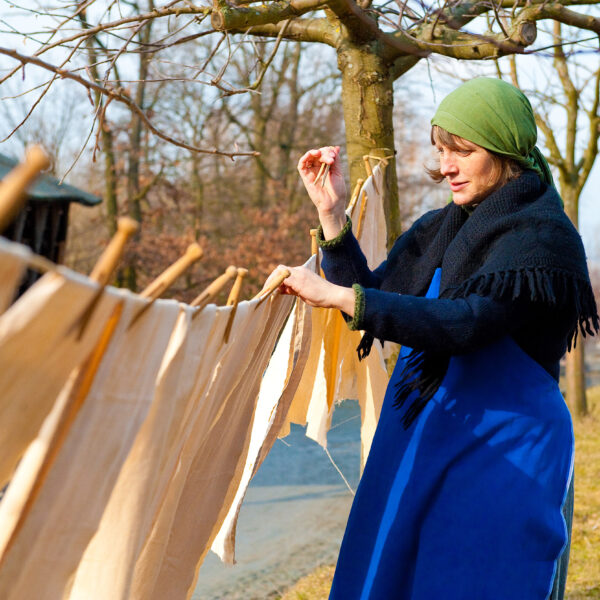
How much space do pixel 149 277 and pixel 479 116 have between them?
13.3 metres

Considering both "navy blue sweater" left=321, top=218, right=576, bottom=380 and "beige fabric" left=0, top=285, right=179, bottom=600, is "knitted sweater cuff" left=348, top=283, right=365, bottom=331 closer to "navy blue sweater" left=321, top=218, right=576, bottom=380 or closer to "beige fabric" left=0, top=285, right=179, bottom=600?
"navy blue sweater" left=321, top=218, right=576, bottom=380

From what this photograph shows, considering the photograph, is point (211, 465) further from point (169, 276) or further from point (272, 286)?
point (169, 276)

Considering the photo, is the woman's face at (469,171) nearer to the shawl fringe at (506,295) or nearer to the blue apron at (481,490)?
the shawl fringe at (506,295)

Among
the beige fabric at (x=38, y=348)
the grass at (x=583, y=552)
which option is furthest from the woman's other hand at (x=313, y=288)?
the grass at (x=583, y=552)

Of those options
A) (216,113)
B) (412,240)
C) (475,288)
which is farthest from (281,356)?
(216,113)

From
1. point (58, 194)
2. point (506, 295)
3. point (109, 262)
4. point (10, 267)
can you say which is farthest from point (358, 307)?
point (58, 194)

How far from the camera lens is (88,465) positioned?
122 cm

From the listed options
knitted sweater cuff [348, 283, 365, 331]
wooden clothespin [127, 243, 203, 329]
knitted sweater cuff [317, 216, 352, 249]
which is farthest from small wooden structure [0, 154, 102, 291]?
wooden clothespin [127, 243, 203, 329]

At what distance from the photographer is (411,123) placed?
19500 mm

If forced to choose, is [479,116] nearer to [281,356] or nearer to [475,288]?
[475,288]

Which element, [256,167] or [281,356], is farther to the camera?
[256,167]

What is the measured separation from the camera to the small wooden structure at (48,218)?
8.84 metres

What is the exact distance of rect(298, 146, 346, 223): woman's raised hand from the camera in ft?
7.42

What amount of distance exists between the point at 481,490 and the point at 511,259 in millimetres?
556
